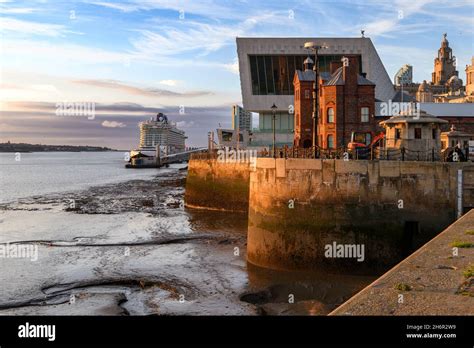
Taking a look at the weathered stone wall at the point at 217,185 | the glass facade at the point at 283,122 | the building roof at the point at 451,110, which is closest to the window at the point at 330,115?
the weathered stone wall at the point at 217,185

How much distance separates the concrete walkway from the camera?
972 centimetres

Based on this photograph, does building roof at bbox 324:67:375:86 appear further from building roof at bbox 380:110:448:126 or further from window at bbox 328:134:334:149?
building roof at bbox 380:110:448:126

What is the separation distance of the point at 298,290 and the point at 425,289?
29.5 ft

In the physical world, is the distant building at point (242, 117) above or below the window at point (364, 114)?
above

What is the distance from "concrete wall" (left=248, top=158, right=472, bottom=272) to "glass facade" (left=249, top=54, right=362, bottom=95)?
50.9m

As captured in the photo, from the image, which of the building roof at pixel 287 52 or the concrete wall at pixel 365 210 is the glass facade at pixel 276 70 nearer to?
the building roof at pixel 287 52

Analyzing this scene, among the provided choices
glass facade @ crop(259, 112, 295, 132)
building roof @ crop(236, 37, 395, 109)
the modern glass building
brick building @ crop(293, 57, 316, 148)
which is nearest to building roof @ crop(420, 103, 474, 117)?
brick building @ crop(293, 57, 316, 148)

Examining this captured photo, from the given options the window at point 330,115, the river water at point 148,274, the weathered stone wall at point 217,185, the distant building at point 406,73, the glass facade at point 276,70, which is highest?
the distant building at point 406,73

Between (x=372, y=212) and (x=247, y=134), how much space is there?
53.2 m

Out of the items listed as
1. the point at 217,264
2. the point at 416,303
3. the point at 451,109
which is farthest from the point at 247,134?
the point at 416,303

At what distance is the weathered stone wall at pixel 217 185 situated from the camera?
4600cm

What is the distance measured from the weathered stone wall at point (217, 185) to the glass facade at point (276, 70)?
2245 centimetres

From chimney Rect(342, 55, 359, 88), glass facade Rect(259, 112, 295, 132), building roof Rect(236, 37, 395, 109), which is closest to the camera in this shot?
chimney Rect(342, 55, 359, 88)

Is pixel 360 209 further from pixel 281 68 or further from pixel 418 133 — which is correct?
pixel 281 68
